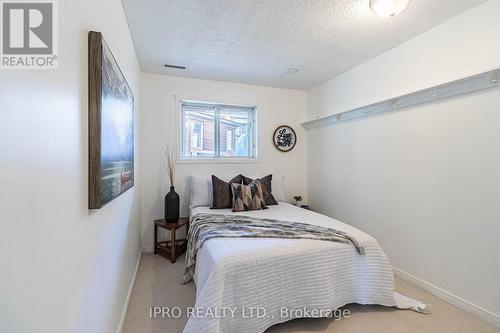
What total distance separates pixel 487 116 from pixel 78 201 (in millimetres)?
2704

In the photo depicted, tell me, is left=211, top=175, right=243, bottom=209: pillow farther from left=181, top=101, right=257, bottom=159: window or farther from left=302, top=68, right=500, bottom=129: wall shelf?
left=302, top=68, right=500, bottom=129: wall shelf

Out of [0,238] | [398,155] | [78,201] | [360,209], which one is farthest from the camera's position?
[360,209]

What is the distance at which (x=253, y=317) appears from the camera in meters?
1.65

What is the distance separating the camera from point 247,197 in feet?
9.95

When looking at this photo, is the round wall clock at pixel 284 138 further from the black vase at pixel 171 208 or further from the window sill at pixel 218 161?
the black vase at pixel 171 208

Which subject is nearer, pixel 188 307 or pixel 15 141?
pixel 15 141

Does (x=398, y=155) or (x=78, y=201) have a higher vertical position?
(x=398, y=155)

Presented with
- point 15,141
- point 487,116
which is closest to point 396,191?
point 487,116

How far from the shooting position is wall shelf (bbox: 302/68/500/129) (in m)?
1.85

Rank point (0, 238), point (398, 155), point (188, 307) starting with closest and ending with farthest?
1. point (0, 238)
2. point (188, 307)
3. point (398, 155)

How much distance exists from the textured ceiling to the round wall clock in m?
1.04

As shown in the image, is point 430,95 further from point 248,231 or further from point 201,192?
point 201,192

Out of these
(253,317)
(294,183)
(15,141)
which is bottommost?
(253,317)

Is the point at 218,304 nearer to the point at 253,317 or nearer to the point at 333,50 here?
the point at 253,317
